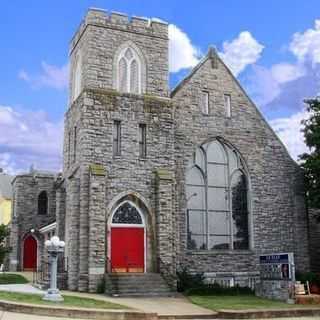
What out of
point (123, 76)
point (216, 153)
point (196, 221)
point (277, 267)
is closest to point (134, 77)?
point (123, 76)

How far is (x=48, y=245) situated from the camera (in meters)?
17.5

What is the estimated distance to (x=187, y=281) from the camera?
75.5ft

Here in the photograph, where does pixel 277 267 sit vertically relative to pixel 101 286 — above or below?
above

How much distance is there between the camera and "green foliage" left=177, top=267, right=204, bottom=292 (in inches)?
901

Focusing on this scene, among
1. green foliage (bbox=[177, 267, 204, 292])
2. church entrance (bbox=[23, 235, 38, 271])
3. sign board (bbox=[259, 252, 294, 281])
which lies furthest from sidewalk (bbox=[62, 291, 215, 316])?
church entrance (bbox=[23, 235, 38, 271])

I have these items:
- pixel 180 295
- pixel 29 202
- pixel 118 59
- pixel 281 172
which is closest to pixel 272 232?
pixel 281 172

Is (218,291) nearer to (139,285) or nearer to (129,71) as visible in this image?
(139,285)

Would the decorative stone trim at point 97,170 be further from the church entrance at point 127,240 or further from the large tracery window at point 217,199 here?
the large tracery window at point 217,199

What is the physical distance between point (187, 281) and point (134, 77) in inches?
359

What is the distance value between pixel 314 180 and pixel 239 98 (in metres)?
5.28

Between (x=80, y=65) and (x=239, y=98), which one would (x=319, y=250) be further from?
(x=80, y=65)

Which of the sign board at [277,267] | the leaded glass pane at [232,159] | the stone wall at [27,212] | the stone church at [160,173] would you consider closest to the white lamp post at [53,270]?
the stone church at [160,173]

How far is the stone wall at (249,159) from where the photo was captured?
25359 millimetres

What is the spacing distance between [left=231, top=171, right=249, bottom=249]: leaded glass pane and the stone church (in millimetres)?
47
